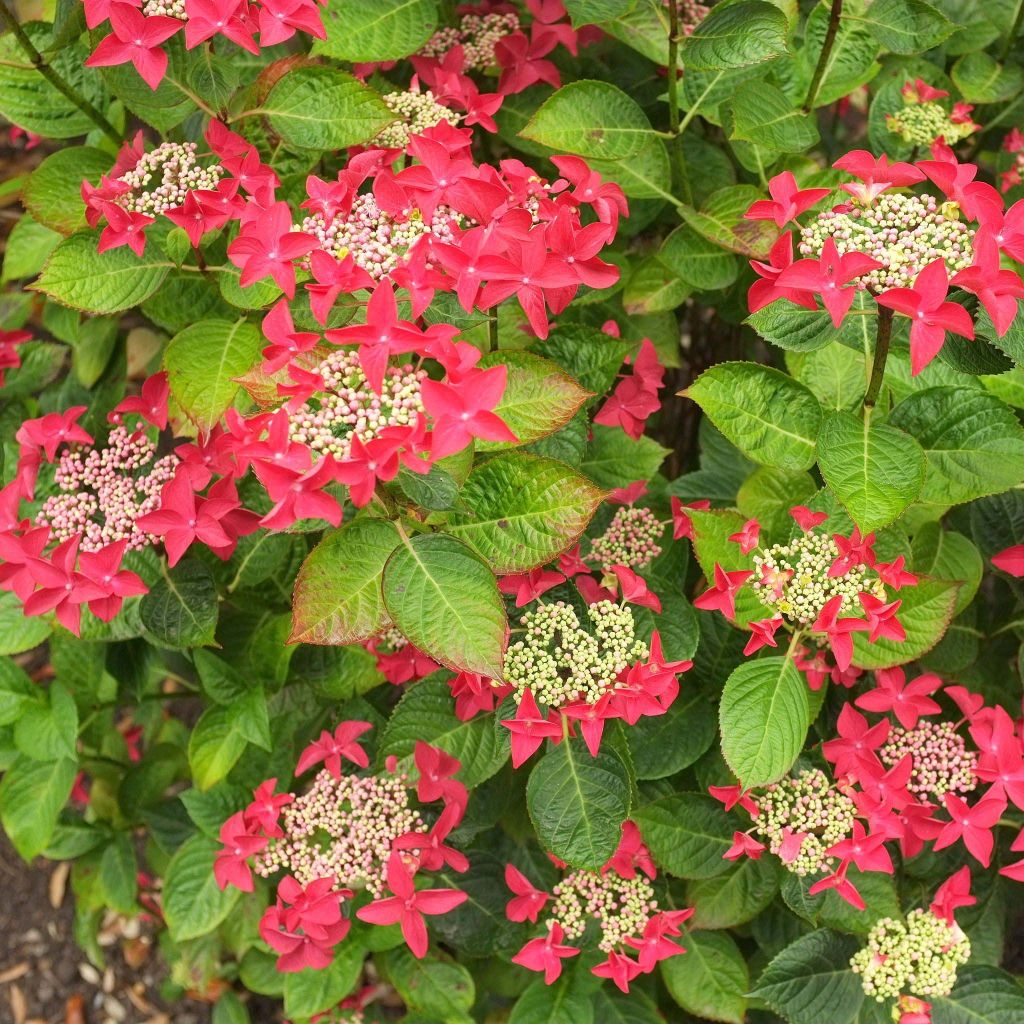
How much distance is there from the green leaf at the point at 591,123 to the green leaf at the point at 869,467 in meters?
0.55

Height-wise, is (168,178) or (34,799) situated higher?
(168,178)

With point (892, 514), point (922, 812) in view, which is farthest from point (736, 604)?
point (922, 812)

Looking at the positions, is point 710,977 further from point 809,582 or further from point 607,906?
point 809,582

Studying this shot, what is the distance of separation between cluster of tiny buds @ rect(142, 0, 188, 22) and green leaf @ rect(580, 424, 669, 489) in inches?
33.4

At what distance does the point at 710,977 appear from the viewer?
182 cm

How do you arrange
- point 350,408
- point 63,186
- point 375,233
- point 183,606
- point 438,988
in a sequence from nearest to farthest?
point 350,408, point 375,233, point 183,606, point 63,186, point 438,988

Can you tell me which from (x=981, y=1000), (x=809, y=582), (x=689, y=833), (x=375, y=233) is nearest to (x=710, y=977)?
(x=689, y=833)

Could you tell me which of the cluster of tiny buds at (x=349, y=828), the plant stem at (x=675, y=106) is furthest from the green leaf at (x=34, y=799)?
the plant stem at (x=675, y=106)

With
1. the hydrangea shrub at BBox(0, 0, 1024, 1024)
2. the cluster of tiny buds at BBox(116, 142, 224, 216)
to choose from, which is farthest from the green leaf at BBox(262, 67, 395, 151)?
the cluster of tiny buds at BBox(116, 142, 224, 216)

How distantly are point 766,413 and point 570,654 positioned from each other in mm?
392

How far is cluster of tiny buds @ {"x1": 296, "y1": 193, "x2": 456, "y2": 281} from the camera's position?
1.29 meters

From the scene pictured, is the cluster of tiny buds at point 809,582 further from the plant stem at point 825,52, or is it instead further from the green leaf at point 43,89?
the green leaf at point 43,89

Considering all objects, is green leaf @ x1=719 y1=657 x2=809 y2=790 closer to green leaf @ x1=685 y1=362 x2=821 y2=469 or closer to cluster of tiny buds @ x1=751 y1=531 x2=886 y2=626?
cluster of tiny buds @ x1=751 y1=531 x2=886 y2=626

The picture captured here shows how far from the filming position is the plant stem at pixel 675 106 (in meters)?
1.60
